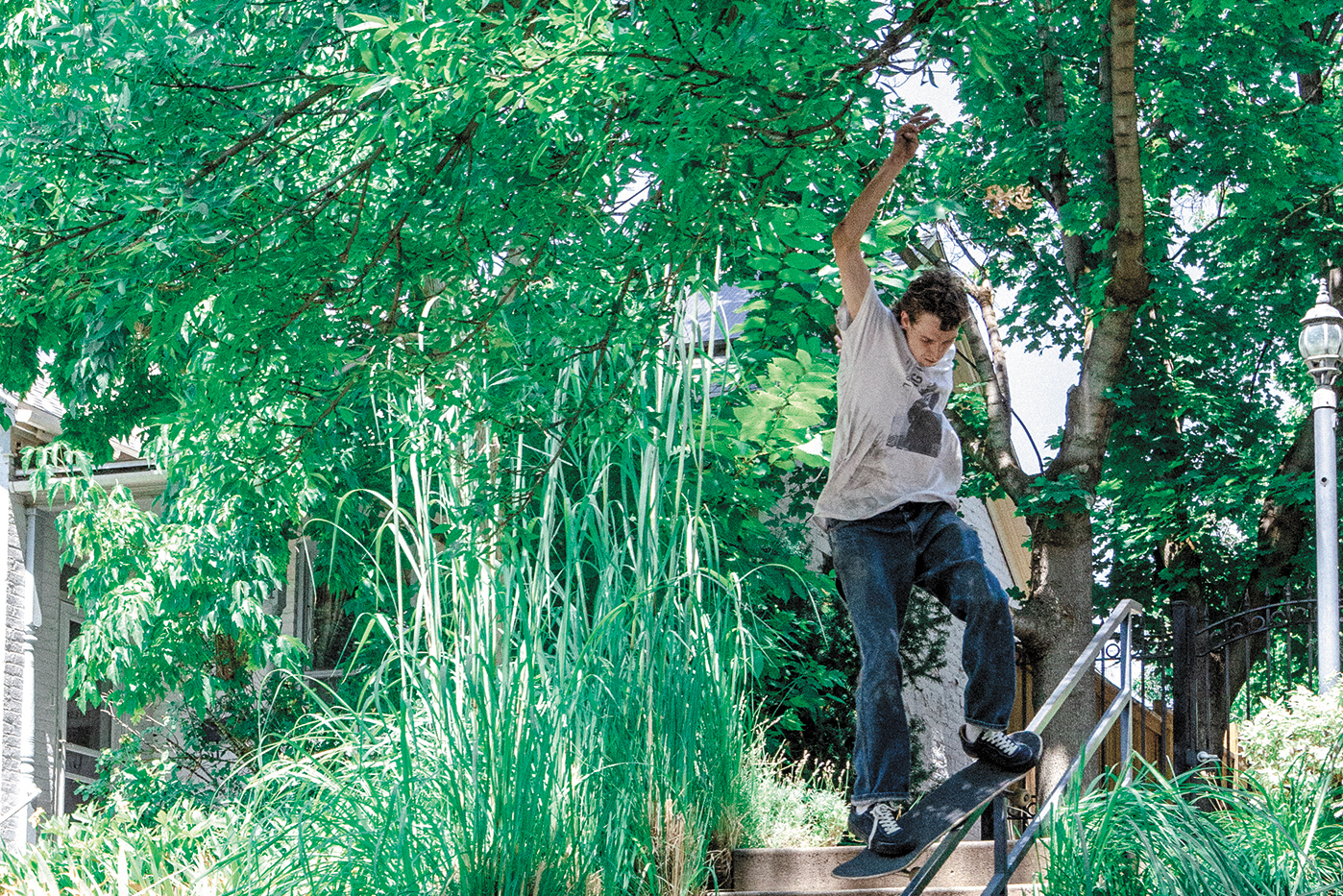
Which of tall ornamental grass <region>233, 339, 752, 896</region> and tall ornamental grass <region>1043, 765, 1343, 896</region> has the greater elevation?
tall ornamental grass <region>233, 339, 752, 896</region>

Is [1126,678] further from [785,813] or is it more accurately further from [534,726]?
[534,726]

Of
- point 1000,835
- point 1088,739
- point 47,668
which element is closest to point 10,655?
point 47,668

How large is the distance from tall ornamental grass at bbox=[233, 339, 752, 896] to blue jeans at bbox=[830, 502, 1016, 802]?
76cm

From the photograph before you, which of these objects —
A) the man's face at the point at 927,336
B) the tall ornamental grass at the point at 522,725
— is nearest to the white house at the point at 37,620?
the tall ornamental grass at the point at 522,725

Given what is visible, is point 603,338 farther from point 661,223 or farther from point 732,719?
point 732,719

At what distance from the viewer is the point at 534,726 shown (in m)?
3.96

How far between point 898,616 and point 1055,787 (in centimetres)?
118

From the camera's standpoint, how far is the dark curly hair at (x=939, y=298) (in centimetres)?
366

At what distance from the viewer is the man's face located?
12.1 feet

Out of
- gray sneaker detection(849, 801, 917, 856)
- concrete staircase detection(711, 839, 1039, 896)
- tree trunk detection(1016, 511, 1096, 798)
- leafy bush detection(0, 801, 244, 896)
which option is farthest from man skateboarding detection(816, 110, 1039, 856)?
tree trunk detection(1016, 511, 1096, 798)

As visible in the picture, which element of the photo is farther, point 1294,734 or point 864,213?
point 1294,734

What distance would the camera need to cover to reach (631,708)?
453 cm

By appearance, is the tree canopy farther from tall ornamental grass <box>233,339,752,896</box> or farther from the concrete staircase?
the concrete staircase

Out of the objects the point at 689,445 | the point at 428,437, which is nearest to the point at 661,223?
the point at 428,437
